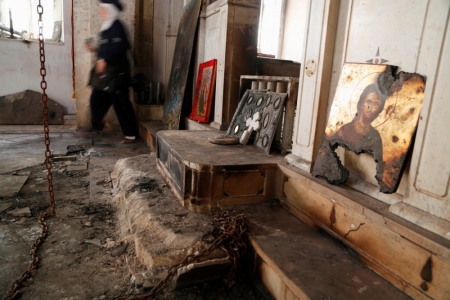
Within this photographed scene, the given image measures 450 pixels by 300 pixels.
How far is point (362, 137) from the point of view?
2.02m

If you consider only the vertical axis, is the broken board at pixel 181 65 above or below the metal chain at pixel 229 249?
above

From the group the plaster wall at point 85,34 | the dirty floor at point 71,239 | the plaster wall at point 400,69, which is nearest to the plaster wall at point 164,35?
the plaster wall at point 85,34

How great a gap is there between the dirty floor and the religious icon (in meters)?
1.08

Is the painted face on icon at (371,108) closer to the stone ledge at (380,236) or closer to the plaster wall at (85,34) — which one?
the stone ledge at (380,236)

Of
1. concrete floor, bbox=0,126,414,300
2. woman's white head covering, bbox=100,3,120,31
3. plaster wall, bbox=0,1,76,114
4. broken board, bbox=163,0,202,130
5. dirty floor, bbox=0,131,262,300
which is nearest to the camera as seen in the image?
concrete floor, bbox=0,126,414,300

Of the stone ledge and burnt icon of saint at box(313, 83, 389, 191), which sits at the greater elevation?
burnt icon of saint at box(313, 83, 389, 191)

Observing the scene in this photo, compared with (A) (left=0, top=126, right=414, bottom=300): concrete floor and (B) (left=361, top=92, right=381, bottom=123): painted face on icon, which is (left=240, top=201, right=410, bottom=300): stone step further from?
(B) (left=361, top=92, right=381, bottom=123): painted face on icon

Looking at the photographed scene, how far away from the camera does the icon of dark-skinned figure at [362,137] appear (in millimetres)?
1901

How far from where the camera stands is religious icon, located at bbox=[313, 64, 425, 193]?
5.80 feet

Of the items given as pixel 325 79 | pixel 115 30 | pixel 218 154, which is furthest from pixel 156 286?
pixel 115 30

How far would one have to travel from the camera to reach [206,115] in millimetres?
4957

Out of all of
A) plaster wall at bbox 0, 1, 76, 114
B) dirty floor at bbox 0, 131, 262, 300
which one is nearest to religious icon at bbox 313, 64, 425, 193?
dirty floor at bbox 0, 131, 262, 300

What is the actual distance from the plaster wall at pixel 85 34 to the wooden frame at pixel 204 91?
278cm

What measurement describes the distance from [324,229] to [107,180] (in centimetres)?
297
